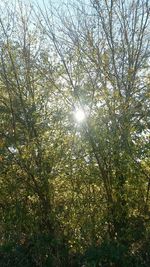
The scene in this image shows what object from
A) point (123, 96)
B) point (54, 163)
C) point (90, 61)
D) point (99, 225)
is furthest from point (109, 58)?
point (99, 225)

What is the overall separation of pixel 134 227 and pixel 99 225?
1.86ft

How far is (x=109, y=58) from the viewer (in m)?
7.81

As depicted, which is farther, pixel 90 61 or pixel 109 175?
pixel 90 61

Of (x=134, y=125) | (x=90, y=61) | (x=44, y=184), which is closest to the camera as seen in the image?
(x=134, y=125)

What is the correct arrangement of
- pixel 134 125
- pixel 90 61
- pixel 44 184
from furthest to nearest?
1. pixel 90 61
2. pixel 44 184
3. pixel 134 125

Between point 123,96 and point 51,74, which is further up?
point 51,74

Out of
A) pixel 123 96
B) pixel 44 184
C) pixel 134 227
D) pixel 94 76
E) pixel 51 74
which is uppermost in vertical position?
pixel 51 74

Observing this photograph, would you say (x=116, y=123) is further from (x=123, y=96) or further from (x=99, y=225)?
(x=99, y=225)

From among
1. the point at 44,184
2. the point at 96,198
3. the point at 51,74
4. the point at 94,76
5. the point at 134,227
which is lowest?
the point at 134,227

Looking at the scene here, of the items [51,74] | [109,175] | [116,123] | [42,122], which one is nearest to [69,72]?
[51,74]

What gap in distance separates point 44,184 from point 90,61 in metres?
2.38

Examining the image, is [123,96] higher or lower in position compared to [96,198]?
higher

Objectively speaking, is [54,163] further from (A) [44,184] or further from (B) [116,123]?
(B) [116,123]

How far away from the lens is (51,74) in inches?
309
